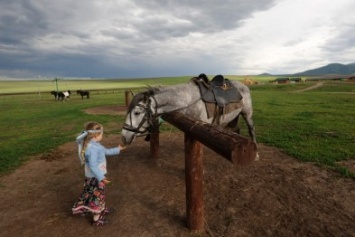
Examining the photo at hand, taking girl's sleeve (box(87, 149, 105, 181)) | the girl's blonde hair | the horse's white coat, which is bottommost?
girl's sleeve (box(87, 149, 105, 181))

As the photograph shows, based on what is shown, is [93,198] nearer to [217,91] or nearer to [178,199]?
[178,199]

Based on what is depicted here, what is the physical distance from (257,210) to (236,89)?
137 inches

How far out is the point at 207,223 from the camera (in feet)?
13.8

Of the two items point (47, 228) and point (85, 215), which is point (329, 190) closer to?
point (85, 215)

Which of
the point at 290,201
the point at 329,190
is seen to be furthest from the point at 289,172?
the point at 290,201

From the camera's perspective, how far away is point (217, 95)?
630 cm

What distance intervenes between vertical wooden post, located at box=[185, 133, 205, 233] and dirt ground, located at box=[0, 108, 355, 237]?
19cm

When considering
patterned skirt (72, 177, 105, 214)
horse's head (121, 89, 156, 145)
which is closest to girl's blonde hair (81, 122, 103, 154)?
patterned skirt (72, 177, 105, 214)

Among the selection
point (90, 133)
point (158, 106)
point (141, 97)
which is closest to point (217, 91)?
point (158, 106)

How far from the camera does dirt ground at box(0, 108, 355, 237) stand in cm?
413

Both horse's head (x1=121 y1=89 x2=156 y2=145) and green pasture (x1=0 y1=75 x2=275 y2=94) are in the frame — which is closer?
horse's head (x1=121 y1=89 x2=156 y2=145)

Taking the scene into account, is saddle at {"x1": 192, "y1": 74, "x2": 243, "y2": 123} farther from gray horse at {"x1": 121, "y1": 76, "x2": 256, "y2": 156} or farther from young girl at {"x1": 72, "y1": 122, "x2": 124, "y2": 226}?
young girl at {"x1": 72, "y1": 122, "x2": 124, "y2": 226}

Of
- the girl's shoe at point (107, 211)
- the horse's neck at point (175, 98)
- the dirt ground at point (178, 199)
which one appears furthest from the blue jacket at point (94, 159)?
the horse's neck at point (175, 98)

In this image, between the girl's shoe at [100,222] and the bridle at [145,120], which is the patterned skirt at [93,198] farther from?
the bridle at [145,120]
